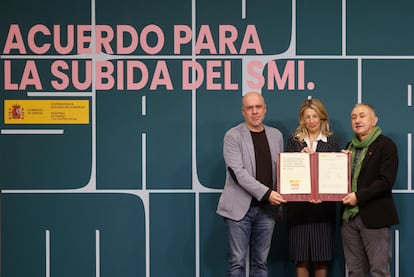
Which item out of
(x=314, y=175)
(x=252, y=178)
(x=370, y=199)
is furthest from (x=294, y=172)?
(x=370, y=199)

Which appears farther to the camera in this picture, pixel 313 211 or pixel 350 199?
pixel 313 211

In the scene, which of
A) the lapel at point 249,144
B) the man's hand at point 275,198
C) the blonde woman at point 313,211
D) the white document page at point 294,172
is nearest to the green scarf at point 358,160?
the blonde woman at point 313,211

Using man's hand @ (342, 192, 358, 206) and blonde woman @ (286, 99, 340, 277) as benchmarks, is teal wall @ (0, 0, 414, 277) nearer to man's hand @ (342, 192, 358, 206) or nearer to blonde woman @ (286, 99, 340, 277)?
blonde woman @ (286, 99, 340, 277)

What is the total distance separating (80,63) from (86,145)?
59cm

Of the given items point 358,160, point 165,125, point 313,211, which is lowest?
point 313,211

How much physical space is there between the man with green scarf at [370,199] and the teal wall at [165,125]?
1.71 ft

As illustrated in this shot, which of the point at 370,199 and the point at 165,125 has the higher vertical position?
the point at 165,125

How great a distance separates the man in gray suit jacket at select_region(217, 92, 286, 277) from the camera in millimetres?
3123

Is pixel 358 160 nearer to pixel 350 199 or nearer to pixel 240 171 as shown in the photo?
pixel 350 199

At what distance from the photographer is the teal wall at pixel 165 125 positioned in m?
3.60

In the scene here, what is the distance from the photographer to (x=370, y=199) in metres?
3.01

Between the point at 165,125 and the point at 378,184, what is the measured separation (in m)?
1.51

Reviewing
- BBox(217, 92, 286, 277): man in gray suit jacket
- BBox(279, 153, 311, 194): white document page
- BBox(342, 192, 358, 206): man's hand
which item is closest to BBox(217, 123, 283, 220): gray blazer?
BBox(217, 92, 286, 277): man in gray suit jacket

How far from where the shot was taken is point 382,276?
9.87 feet
